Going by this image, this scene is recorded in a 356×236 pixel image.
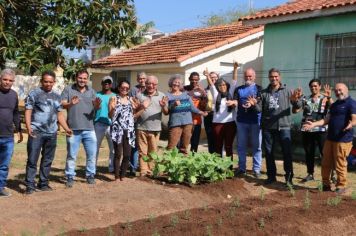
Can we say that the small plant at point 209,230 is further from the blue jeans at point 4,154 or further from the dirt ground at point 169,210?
the blue jeans at point 4,154

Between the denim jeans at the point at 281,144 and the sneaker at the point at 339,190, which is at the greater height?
the denim jeans at the point at 281,144

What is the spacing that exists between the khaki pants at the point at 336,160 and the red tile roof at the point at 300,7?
4582mm

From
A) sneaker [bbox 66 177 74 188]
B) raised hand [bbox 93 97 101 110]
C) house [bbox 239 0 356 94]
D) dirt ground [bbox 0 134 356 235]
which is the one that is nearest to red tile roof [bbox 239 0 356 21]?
house [bbox 239 0 356 94]

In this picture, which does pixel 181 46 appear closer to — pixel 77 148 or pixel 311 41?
pixel 311 41

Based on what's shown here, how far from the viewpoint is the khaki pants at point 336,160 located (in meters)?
7.21

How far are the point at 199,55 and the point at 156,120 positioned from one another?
7395 mm

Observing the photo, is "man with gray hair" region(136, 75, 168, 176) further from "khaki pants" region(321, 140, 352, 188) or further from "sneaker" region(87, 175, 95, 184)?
"khaki pants" region(321, 140, 352, 188)

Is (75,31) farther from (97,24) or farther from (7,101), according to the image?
(7,101)

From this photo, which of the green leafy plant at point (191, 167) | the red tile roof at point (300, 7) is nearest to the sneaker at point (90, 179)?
the green leafy plant at point (191, 167)

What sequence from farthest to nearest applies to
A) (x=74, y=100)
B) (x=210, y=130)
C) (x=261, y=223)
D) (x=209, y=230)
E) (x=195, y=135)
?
(x=195, y=135), (x=210, y=130), (x=74, y=100), (x=261, y=223), (x=209, y=230)

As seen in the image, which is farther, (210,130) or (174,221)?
(210,130)

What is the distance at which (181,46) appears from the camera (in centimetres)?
1727

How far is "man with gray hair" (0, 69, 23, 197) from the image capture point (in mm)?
6676

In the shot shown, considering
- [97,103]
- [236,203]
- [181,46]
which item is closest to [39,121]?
[97,103]
